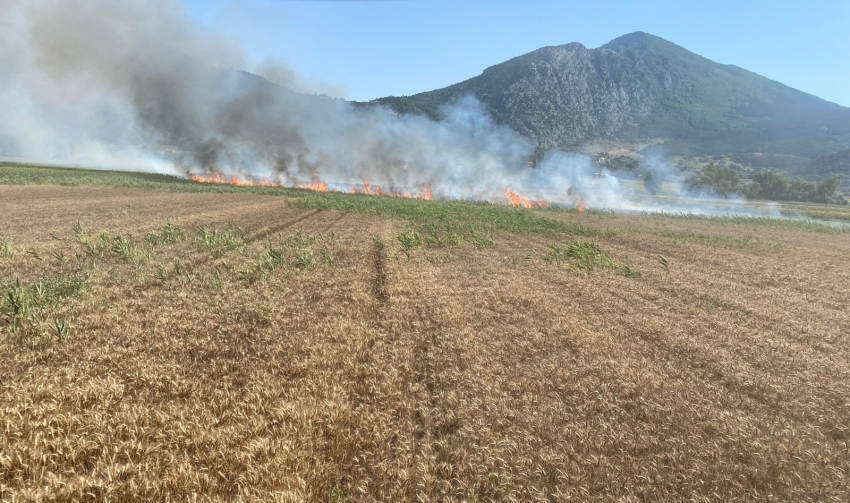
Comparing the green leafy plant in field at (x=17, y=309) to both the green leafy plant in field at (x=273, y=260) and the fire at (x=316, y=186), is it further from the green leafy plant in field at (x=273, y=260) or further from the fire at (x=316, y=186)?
the fire at (x=316, y=186)

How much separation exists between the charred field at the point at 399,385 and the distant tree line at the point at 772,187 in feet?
396

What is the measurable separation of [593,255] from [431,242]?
732 cm

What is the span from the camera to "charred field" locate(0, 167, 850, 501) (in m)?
4.17

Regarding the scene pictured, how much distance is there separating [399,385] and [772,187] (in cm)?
13820

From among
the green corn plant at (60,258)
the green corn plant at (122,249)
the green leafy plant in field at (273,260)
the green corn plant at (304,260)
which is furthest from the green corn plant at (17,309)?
the green corn plant at (304,260)

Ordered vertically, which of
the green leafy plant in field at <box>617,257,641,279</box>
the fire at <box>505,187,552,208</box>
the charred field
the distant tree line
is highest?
the distant tree line

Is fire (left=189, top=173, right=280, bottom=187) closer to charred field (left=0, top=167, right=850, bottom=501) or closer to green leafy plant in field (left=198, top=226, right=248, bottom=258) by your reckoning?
green leafy plant in field (left=198, top=226, right=248, bottom=258)

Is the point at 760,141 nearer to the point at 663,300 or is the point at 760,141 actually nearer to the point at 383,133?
the point at 383,133

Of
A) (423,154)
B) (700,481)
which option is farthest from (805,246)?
(423,154)

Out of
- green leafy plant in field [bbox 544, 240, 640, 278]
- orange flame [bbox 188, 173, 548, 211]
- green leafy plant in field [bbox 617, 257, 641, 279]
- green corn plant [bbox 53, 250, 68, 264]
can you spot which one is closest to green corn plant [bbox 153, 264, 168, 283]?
green corn plant [bbox 53, 250, 68, 264]

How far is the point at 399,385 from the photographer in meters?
6.09

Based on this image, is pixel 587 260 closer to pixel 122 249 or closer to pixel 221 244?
pixel 221 244

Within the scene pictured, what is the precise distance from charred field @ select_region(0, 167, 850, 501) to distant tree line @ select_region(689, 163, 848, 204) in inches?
4754

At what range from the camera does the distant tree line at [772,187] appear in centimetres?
10150
